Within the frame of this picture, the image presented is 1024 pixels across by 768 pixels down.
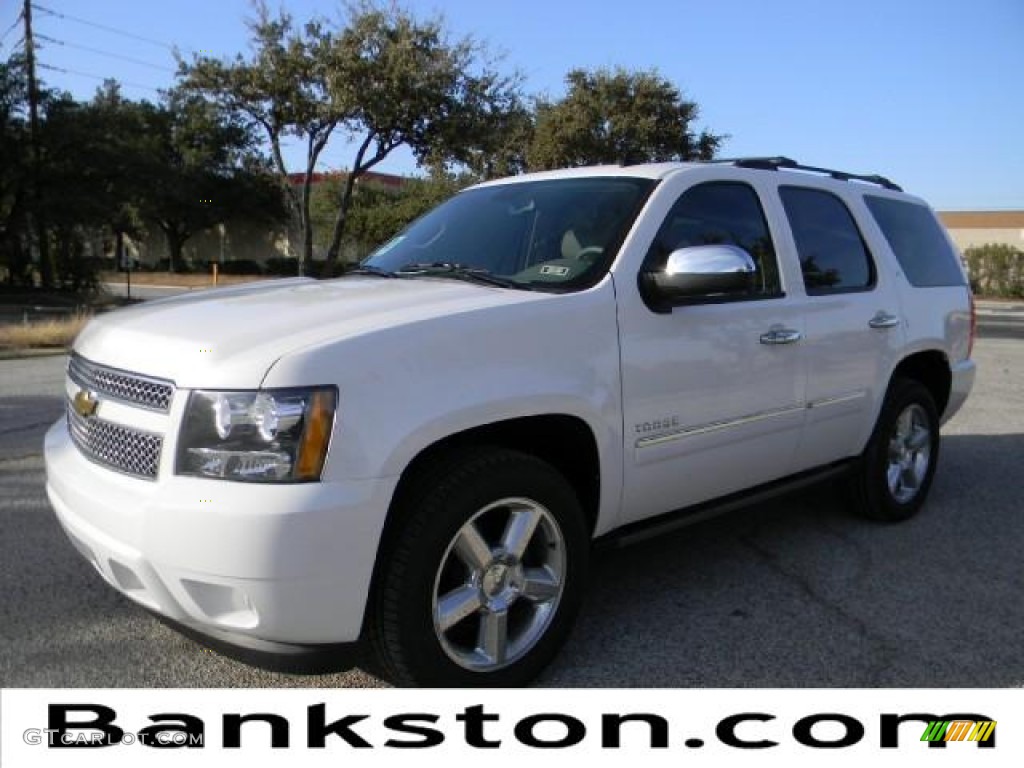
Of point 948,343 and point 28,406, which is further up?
point 948,343

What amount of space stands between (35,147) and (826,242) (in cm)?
2826

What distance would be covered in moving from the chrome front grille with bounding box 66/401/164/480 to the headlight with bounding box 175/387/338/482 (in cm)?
20

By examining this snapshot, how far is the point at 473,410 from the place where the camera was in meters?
2.68

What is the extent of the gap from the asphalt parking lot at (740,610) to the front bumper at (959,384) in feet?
1.93

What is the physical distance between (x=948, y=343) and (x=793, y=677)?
281 cm

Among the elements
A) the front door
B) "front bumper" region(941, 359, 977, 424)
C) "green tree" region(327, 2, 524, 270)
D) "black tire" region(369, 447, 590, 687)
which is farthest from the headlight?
"green tree" region(327, 2, 524, 270)

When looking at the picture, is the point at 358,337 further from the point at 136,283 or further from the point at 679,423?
the point at 136,283

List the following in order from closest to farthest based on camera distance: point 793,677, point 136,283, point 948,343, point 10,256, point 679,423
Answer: point 793,677
point 679,423
point 948,343
point 10,256
point 136,283

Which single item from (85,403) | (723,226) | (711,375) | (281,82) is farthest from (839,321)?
(281,82)

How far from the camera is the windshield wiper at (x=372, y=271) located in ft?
12.2

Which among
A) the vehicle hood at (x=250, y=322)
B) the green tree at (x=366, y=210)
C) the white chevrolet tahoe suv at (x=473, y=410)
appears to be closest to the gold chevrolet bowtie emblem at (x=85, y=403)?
the white chevrolet tahoe suv at (x=473, y=410)

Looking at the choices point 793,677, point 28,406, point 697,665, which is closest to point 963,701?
point 793,677

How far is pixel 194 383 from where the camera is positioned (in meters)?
2.45

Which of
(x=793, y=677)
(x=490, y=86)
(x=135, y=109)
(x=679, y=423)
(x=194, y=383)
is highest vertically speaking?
(x=135, y=109)
